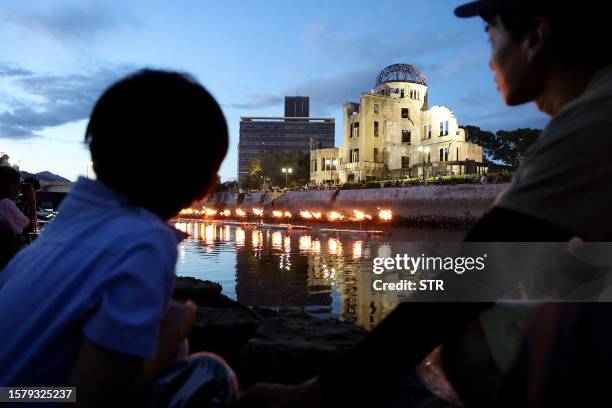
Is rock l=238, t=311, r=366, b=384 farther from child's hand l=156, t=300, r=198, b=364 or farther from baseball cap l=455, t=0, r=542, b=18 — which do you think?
baseball cap l=455, t=0, r=542, b=18

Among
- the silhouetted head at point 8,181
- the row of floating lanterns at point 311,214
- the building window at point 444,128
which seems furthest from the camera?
the building window at point 444,128

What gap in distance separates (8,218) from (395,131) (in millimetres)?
58042

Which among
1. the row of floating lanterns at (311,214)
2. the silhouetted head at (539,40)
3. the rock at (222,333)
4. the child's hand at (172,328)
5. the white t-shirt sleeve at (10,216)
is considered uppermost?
the silhouetted head at (539,40)

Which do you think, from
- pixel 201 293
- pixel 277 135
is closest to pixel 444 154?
pixel 201 293

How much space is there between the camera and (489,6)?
177cm

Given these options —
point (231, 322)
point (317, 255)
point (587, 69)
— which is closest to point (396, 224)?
point (317, 255)

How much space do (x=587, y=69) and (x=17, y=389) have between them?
214 cm

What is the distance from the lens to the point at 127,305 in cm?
118

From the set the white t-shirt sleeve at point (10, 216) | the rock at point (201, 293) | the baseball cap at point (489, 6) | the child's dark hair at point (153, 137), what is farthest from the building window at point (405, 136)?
the child's dark hair at point (153, 137)

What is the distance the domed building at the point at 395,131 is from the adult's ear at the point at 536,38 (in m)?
53.3

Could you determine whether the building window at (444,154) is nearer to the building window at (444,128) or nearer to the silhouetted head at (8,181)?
the building window at (444,128)

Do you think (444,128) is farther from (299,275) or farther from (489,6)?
(489,6)

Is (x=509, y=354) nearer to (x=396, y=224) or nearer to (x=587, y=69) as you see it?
(x=587, y=69)

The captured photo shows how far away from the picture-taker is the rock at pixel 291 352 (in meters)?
3.62
